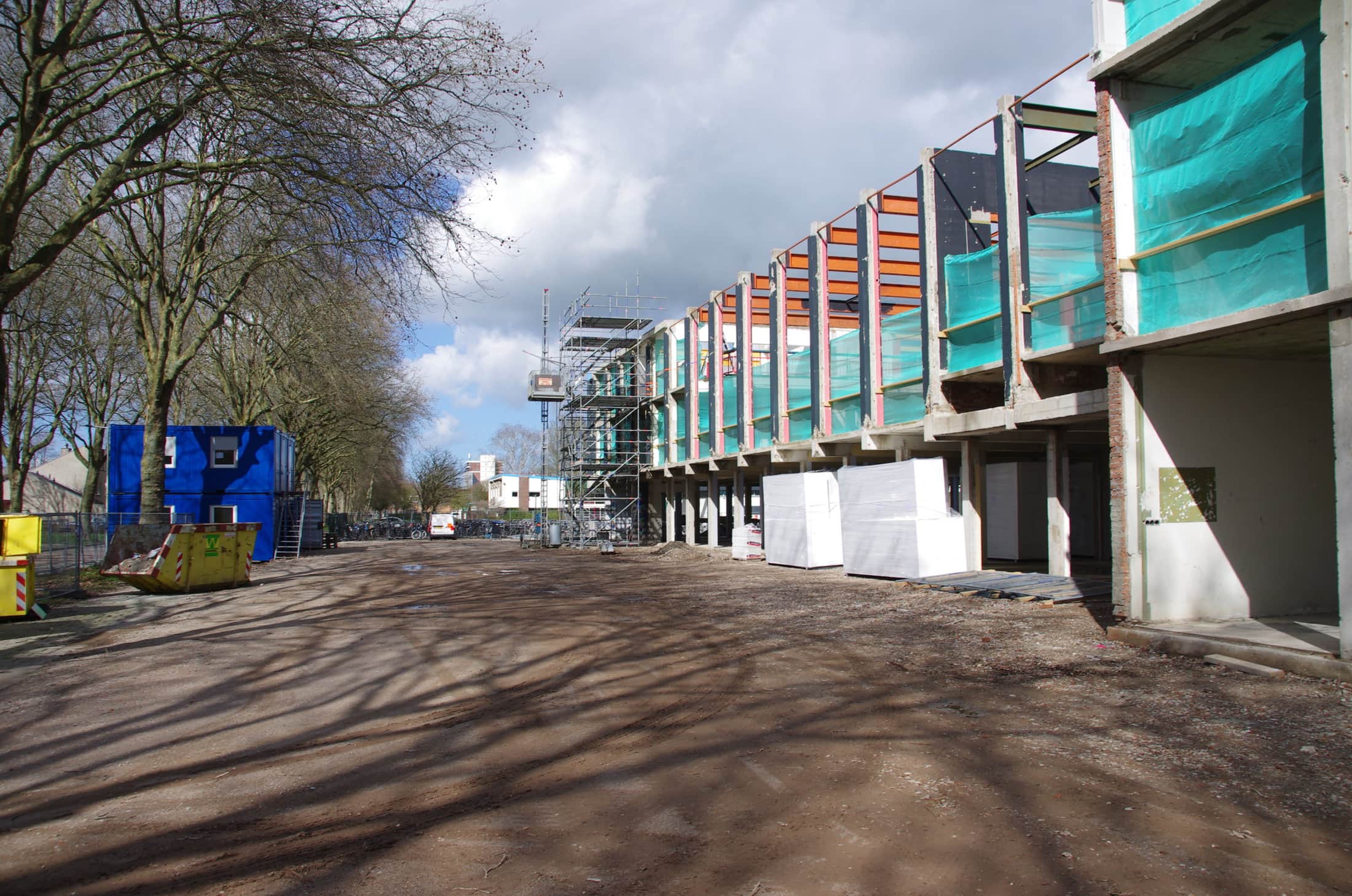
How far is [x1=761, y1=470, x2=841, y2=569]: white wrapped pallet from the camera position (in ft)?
72.6

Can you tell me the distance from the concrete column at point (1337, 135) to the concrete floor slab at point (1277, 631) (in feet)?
11.2

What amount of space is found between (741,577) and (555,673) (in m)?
12.5

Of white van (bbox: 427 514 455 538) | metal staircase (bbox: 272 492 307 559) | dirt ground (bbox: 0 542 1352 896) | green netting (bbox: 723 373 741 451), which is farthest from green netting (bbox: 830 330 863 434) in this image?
white van (bbox: 427 514 455 538)

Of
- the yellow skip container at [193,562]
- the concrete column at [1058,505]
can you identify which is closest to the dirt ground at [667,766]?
the concrete column at [1058,505]

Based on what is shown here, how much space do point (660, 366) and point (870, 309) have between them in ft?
64.9

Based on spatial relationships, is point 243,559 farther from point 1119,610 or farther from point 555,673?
point 1119,610

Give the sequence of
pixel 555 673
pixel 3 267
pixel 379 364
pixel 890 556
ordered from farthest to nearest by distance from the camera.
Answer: pixel 379 364 → pixel 890 556 → pixel 3 267 → pixel 555 673

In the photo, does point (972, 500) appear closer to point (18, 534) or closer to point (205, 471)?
point (18, 534)

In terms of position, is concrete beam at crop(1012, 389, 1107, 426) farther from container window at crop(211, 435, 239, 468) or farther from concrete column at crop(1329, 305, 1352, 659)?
container window at crop(211, 435, 239, 468)

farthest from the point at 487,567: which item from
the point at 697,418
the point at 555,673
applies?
the point at 555,673

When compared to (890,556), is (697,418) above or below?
above

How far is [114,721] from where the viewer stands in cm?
743

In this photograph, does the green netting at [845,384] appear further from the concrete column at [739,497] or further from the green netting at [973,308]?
the concrete column at [739,497]

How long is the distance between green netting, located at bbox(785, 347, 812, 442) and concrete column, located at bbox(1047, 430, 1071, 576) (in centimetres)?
938
